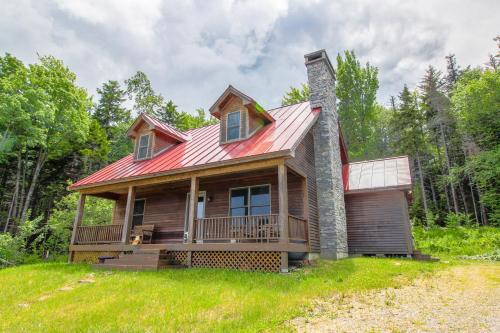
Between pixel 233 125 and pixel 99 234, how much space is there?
756cm

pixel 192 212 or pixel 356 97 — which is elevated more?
pixel 356 97

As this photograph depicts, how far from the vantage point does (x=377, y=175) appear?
14172mm

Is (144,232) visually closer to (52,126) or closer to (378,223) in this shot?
(378,223)

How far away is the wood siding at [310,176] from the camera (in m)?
11.3

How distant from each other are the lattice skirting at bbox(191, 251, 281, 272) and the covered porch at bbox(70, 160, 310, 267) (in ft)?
0.95

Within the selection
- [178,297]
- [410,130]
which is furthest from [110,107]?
[410,130]

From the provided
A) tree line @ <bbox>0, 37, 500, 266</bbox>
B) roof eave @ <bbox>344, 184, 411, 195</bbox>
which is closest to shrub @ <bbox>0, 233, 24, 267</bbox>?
tree line @ <bbox>0, 37, 500, 266</bbox>

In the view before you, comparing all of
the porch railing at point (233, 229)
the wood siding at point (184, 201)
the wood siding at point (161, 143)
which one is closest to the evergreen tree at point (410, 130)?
the wood siding at point (184, 201)

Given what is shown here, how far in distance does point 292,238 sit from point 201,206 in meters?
5.50

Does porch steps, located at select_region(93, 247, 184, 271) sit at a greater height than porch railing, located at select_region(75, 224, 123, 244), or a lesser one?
lesser

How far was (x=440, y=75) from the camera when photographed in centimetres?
3575

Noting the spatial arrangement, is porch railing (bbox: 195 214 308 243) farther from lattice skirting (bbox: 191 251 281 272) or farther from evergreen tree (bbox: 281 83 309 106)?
evergreen tree (bbox: 281 83 309 106)

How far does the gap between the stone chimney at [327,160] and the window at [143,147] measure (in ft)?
27.1

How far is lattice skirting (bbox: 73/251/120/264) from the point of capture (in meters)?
12.5
